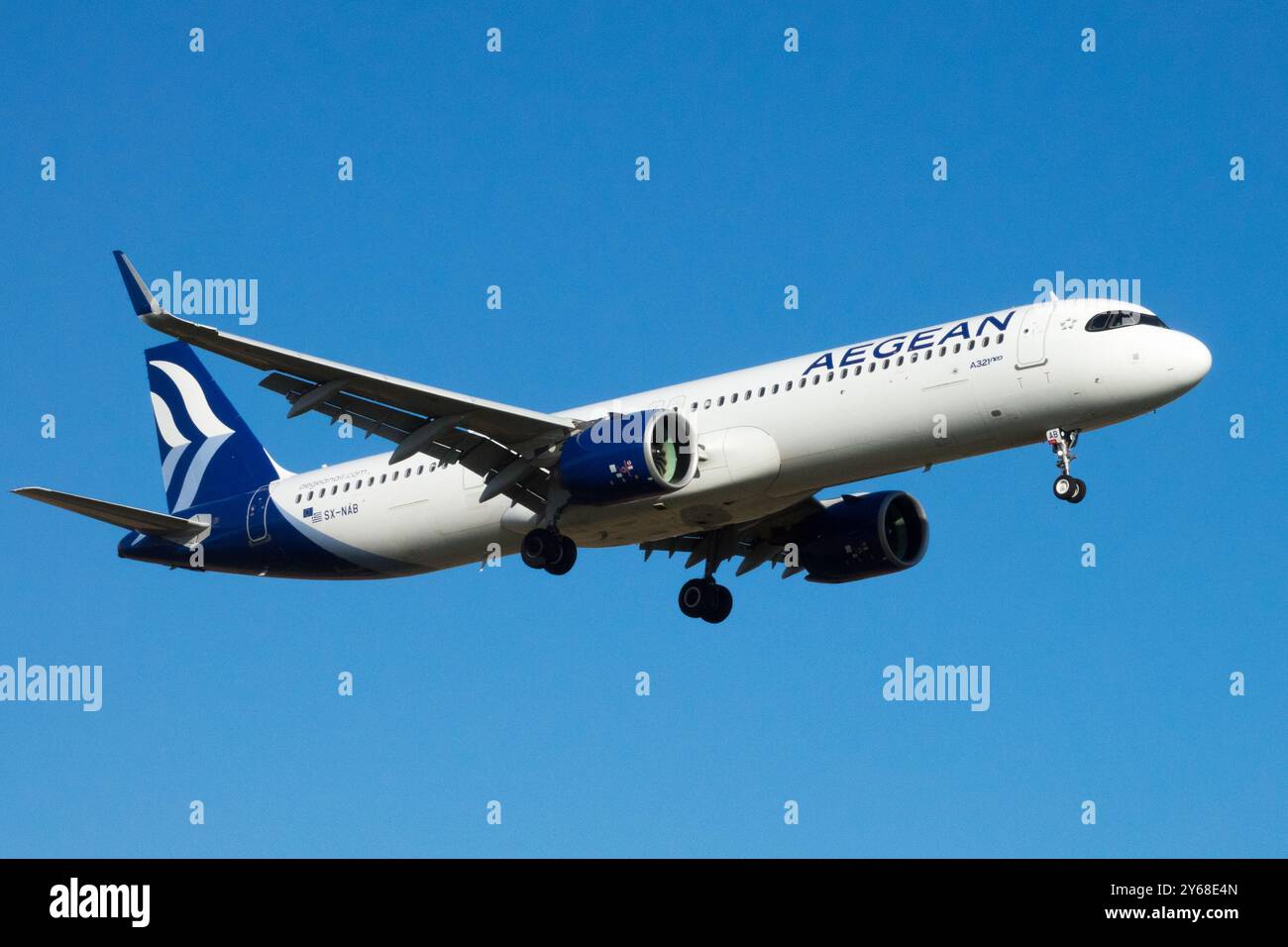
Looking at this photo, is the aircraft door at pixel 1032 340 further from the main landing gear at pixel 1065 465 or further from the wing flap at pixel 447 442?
the wing flap at pixel 447 442

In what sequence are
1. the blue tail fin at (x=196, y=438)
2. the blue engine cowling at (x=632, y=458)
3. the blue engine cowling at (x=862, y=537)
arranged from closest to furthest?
the blue engine cowling at (x=632, y=458) < the blue engine cowling at (x=862, y=537) < the blue tail fin at (x=196, y=438)

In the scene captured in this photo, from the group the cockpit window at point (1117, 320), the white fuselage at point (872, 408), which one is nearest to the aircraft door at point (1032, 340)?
the white fuselage at point (872, 408)

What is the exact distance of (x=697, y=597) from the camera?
4131 centimetres

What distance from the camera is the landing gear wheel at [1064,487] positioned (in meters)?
33.2

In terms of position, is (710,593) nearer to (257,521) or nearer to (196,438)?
(257,521)

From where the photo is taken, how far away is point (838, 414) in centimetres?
3400

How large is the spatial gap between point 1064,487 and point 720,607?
1029 cm

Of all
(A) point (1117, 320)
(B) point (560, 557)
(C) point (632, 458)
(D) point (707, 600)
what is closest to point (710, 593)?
(D) point (707, 600)

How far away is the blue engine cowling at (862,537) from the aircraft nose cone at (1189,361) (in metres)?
8.87

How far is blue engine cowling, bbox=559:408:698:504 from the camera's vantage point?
34.5 m
